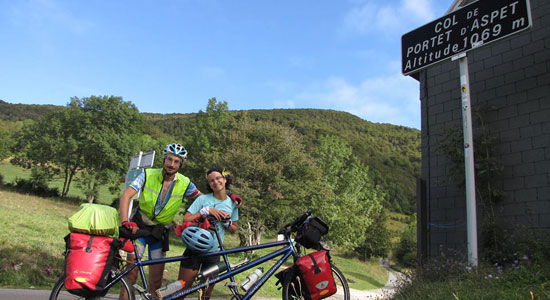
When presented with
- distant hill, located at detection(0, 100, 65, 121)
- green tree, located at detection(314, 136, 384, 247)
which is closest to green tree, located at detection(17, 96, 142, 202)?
green tree, located at detection(314, 136, 384, 247)

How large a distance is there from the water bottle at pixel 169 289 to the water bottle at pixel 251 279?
22.2 inches

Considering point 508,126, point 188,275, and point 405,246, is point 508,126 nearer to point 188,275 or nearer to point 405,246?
point 188,275

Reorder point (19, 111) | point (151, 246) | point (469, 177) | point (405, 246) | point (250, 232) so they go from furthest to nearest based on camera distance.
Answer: point (19, 111) → point (405, 246) → point (250, 232) → point (469, 177) → point (151, 246)

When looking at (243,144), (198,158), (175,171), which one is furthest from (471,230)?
(198,158)

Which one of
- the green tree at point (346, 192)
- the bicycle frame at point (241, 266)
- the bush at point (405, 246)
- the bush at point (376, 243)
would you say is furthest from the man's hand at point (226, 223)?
the bush at point (405, 246)

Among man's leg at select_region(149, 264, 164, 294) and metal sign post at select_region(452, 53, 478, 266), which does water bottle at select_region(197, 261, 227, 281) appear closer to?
man's leg at select_region(149, 264, 164, 294)

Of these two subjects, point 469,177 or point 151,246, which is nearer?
point 151,246

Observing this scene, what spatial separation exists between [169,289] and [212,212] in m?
0.75

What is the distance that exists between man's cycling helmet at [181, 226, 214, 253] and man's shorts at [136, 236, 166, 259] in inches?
20.0

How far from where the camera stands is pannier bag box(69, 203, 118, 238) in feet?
10.6

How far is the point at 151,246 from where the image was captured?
3785 millimetres

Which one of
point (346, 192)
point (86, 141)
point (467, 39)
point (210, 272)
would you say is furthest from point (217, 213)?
point (86, 141)

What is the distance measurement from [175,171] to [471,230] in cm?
390

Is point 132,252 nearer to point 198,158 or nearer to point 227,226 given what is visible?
point 227,226
